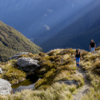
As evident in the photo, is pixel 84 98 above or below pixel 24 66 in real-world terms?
below

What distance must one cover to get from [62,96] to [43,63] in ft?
39.9

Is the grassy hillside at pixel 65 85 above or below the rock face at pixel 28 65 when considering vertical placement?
below

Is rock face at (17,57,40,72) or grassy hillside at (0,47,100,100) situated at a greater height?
rock face at (17,57,40,72)

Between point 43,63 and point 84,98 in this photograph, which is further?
point 43,63

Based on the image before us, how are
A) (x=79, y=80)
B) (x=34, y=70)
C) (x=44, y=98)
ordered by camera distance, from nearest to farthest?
(x=44, y=98), (x=79, y=80), (x=34, y=70)

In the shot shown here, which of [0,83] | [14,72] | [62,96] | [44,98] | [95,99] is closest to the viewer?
[95,99]

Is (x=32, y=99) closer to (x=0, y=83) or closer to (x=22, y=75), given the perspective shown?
(x=0, y=83)

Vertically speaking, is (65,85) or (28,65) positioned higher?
(28,65)

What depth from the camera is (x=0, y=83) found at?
10.4m

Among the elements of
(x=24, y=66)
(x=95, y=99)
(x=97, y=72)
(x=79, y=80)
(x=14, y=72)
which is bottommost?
(x=95, y=99)

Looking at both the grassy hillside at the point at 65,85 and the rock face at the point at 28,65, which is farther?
the rock face at the point at 28,65

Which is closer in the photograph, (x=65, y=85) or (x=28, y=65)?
(x=65, y=85)

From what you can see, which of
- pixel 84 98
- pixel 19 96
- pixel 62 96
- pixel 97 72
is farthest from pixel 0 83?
pixel 97 72

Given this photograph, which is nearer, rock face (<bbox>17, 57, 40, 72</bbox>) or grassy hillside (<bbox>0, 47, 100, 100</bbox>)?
grassy hillside (<bbox>0, 47, 100, 100</bbox>)
